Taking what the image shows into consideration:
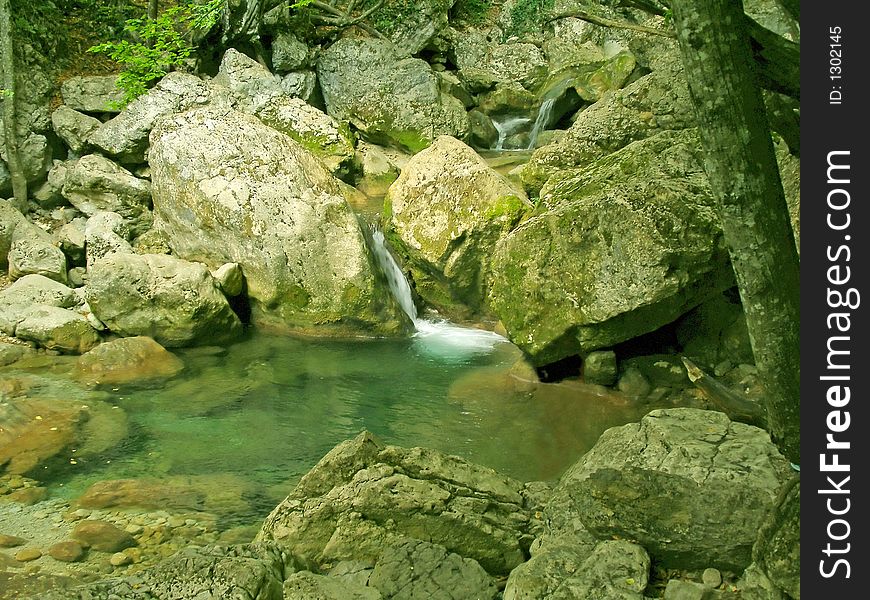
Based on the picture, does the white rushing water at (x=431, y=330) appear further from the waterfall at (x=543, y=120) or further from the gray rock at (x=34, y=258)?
the waterfall at (x=543, y=120)

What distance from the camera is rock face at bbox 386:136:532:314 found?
30.1 feet

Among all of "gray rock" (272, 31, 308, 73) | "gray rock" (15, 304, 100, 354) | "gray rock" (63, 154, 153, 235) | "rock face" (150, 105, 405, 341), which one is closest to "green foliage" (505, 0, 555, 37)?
"gray rock" (272, 31, 308, 73)

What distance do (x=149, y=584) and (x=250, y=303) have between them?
701 cm

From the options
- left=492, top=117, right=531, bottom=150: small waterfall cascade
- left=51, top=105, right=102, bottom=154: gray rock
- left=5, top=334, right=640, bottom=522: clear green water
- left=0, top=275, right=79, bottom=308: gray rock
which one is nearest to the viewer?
left=5, top=334, right=640, bottom=522: clear green water

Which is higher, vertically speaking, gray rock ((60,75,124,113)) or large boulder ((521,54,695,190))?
gray rock ((60,75,124,113))

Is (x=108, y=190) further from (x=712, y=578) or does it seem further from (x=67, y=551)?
(x=712, y=578)

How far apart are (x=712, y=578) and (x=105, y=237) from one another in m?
10.0

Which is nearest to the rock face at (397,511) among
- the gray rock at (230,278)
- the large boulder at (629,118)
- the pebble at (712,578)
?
the pebble at (712,578)

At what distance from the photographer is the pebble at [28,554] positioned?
5.00 m

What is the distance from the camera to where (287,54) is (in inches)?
598

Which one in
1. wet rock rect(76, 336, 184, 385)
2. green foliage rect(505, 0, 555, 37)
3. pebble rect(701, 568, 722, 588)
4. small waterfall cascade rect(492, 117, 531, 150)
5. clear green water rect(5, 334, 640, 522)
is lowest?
pebble rect(701, 568, 722, 588)

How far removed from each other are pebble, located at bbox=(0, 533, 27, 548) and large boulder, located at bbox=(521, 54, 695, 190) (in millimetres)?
6839

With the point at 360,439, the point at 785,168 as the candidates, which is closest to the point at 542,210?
the point at 785,168

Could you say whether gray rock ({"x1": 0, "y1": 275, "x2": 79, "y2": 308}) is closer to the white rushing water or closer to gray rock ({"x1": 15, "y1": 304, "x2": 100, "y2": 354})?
gray rock ({"x1": 15, "y1": 304, "x2": 100, "y2": 354})
